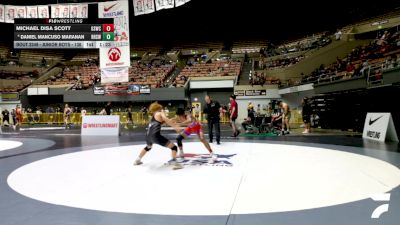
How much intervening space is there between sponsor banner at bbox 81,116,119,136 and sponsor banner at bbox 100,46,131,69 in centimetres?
262

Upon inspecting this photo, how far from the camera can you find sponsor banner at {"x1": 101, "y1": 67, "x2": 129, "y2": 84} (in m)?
15.5

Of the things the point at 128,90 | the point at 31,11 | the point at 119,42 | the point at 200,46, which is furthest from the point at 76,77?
the point at 119,42

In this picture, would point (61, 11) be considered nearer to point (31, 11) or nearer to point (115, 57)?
point (31, 11)

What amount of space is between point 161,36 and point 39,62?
1675cm

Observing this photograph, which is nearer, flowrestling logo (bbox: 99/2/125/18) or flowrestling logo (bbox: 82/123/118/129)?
flowrestling logo (bbox: 99/2/125/18)

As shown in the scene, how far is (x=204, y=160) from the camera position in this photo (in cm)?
729

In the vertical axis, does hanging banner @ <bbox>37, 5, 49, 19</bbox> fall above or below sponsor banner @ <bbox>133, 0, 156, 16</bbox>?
below

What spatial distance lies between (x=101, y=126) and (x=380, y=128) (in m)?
12.1

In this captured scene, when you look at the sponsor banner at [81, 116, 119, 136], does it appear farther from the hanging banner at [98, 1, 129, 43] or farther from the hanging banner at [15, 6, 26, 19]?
the hanging banner at [15, 6, 26, 19]

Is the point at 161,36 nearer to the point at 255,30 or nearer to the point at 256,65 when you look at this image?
the point at 255,30

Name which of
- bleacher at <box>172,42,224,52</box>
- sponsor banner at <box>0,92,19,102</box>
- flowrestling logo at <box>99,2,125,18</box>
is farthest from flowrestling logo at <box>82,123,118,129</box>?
bleacher at <box>172,42,224,52</box>

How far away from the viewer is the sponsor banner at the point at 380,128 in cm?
1102

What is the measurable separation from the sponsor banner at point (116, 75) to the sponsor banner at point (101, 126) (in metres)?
1.87

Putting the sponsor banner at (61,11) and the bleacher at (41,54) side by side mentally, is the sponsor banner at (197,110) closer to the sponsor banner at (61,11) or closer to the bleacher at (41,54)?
the sponsor banner at (61,11)
